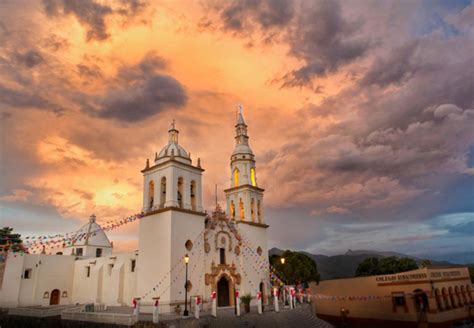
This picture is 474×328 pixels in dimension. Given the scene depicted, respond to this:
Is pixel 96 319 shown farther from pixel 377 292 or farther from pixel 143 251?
pixel 377 292

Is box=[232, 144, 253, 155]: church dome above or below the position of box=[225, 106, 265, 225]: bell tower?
above

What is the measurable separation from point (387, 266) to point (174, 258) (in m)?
35.8

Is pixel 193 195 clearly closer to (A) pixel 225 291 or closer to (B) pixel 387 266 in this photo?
(A) pixel 225 291

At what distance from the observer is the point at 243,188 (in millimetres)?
36875

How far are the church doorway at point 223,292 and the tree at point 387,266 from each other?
28.9m

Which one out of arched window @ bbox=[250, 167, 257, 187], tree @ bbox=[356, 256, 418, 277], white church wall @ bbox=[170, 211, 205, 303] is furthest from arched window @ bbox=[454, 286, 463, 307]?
white church wall @ bbox=[170, 211, 205, 303]

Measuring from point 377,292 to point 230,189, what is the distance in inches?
727

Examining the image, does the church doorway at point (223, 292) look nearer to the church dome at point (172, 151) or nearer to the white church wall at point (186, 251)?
the white church wall at point (186, 251)

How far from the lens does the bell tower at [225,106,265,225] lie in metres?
36.7

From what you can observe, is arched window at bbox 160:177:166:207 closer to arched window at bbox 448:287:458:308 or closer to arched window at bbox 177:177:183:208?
arched window at bbox 177:177:183:208

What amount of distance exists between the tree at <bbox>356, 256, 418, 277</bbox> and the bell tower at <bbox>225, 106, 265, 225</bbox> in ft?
78.0

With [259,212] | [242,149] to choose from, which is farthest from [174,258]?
[242,149]

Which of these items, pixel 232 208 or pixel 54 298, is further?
pixel 232 208

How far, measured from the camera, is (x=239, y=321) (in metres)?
22.5
